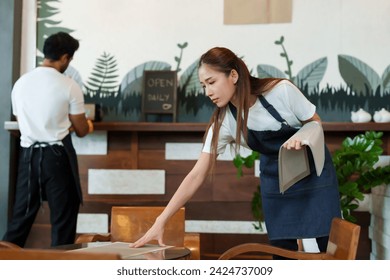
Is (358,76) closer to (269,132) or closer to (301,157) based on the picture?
(269,132)

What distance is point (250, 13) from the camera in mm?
4656

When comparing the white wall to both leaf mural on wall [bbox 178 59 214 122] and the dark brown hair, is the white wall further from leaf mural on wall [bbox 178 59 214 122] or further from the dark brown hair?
the dark brown hair

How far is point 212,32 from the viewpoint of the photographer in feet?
15.3

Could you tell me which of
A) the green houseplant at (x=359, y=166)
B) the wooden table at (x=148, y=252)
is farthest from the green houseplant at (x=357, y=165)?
the wooden table at (x=148, y=252)

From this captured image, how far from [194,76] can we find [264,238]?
1.33 meters

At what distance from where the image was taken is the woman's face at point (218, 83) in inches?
94.9

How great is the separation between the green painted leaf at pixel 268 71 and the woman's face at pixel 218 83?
2.20 meters

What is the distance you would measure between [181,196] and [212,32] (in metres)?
2.52

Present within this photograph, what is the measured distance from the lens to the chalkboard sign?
4586 millimetres

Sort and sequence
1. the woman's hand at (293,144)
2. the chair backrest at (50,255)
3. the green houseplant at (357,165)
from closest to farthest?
1. the chair backrest at (50,255)
2. the woman's hand at (293,144)
3. the green houseplant at (357,165)

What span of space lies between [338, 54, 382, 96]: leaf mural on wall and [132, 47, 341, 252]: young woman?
2123mm

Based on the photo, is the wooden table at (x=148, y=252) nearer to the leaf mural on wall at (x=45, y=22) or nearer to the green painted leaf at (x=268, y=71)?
the green painted leaf at (x=268, y=71)

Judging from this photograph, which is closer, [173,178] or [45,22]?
[173,178]

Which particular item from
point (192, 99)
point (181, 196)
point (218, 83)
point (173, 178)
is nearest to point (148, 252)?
point (181, 196)
